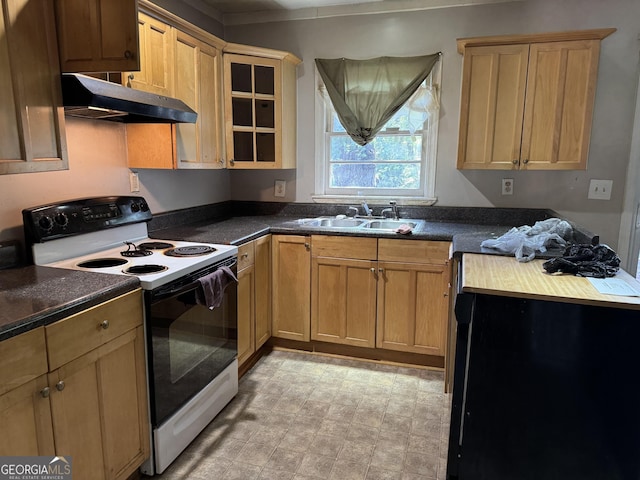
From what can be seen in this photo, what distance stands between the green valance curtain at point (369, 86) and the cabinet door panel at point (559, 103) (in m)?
0.75

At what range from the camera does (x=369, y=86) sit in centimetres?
320

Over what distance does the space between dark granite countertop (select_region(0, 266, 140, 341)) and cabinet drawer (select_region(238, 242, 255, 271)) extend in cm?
89

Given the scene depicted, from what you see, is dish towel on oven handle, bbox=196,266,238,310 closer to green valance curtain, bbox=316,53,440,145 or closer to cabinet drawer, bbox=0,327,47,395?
cabinet drawer, bbox=0,327,47,395

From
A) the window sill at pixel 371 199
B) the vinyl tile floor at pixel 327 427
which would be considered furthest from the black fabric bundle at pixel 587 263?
the window sill at pixel 371 199

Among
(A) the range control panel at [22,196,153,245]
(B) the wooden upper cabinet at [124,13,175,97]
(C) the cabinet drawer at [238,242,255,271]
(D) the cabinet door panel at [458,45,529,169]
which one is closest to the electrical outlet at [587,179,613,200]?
(D) the cabinet door panel at [458,45,529,169]

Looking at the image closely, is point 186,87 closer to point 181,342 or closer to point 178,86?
point 178,86

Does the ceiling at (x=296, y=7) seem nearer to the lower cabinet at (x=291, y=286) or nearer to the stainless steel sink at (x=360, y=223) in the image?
the stainless steel sink at (x=360, y=223)

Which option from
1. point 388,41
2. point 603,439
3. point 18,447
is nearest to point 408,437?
point 603,439

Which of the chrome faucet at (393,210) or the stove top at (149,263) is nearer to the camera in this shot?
the stove top at (149,263)

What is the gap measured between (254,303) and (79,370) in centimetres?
139

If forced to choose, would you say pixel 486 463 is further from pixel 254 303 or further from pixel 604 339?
pixel 254 303

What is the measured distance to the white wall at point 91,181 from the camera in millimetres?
1902

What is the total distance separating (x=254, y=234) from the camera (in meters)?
2.72

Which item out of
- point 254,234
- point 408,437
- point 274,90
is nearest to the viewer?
point 408,437
